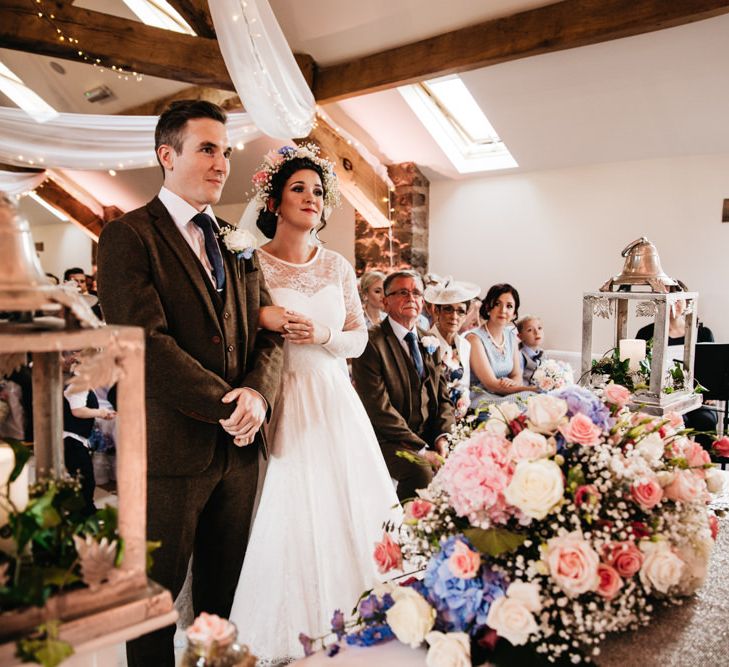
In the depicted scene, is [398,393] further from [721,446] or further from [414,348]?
[721,446]

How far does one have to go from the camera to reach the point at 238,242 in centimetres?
175

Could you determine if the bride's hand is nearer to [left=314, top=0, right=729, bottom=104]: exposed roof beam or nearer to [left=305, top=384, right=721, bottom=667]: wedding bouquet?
[left=305, top=384, right=721, bottom=667]: wedding bouquet

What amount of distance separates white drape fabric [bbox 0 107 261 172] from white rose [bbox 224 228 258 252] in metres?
3.12

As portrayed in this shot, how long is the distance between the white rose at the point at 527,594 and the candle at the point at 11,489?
2.34 feet

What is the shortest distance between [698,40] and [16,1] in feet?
14.5

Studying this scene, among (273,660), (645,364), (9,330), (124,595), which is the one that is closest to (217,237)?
(9,330)

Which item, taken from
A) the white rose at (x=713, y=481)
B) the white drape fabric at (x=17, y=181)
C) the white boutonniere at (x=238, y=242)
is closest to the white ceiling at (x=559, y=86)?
the white drape fabric at (x=17, y=181)

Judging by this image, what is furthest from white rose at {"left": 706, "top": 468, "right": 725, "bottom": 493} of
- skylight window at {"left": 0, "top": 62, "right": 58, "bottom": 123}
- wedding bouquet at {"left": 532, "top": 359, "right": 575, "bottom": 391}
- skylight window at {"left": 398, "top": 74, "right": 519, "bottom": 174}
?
skylight window at {"left": 0, "top": 62, "right": 58, "bottom": 123}

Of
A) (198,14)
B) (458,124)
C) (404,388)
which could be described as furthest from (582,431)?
(458,124)

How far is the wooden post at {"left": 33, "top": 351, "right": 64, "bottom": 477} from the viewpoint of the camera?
2.96ft

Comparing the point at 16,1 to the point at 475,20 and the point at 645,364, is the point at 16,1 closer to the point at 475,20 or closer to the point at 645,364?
the point at 475,20

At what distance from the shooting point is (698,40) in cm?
416

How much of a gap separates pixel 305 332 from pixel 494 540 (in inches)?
43.8

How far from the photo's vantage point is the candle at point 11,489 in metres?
0.78
